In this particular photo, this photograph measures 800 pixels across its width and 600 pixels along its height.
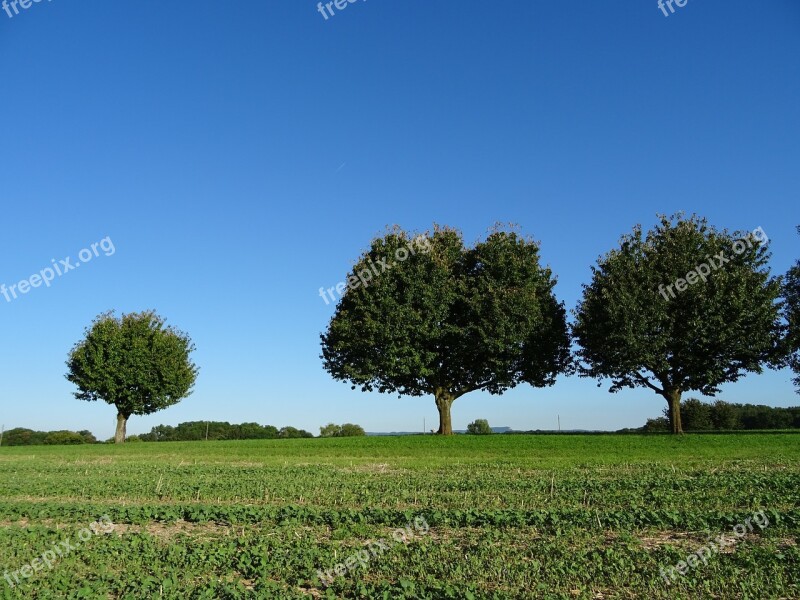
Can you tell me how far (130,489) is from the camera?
67.8ft

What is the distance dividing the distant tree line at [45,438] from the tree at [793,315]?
81.0 metres

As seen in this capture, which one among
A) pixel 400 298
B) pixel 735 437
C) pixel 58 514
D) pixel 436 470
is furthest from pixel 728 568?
pixel 400 298

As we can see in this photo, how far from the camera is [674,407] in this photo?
48.1 m

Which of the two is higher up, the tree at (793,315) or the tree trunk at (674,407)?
the tree at (793,315)

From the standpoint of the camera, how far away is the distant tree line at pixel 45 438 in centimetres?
7938

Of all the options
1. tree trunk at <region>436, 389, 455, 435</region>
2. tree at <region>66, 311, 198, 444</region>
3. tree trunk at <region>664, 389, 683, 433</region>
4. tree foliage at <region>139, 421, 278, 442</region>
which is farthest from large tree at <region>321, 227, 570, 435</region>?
tree foliage at <region>139, 421, 278, 442</region>

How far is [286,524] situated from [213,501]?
5658 mm

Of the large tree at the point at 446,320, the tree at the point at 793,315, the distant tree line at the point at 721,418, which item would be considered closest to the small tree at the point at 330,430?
the large tree at the point at 446,320

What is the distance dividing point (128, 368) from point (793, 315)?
209ft

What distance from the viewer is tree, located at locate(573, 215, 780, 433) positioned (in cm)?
4538

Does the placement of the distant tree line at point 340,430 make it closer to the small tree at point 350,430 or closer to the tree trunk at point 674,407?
the small tree at point 350,430

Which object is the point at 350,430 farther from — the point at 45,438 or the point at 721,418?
the point at 721,418

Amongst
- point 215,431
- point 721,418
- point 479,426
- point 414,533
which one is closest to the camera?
point 414,533

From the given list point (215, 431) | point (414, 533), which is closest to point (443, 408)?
point (414, 533)
